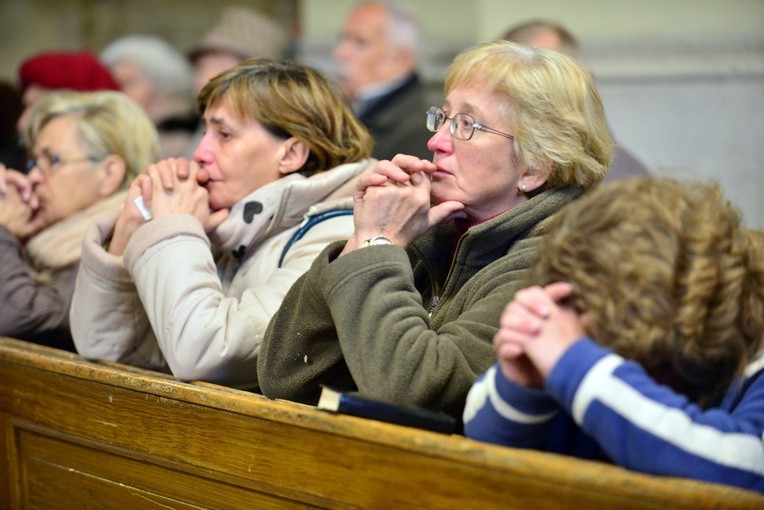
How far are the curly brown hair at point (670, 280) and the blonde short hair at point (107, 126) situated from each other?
212 centimetres

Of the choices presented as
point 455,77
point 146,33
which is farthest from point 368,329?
point 146,33

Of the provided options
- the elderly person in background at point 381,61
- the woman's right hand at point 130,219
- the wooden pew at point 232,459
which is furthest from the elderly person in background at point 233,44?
the wooden pew at point 232,459

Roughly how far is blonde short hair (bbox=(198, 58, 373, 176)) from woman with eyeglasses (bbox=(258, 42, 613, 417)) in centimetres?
57

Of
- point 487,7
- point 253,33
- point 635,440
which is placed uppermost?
point 635,440

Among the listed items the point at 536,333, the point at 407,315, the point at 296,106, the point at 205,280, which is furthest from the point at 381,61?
the point at 536,333

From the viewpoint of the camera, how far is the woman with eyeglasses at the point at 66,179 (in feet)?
10.6

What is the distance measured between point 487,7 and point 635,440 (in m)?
4.22

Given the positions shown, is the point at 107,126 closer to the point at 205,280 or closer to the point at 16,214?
the point at 16,214

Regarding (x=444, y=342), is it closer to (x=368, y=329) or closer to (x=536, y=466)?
(x=368, y=329)

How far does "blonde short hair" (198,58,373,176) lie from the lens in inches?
109

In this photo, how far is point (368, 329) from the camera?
191 centimetres

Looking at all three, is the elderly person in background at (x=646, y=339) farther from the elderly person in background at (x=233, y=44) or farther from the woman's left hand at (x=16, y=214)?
the elderly person in background at (x=233, y=44)

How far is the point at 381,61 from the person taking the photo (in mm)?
5129

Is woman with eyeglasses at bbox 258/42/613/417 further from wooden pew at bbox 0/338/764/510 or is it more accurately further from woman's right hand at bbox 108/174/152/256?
woman's right hand at bbox 108/174/152/256
